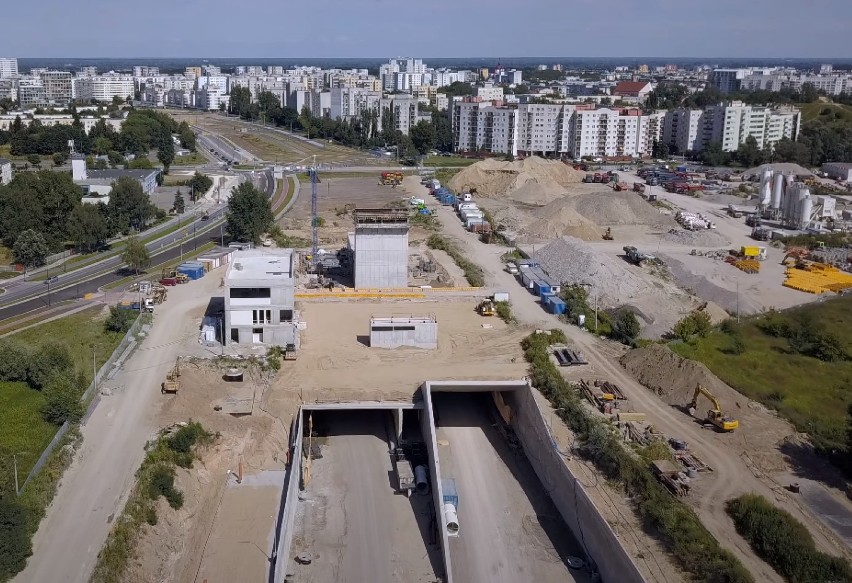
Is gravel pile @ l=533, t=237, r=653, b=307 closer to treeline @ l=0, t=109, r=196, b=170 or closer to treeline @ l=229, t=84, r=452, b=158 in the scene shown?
treeline @ l=0, t=109, r=196, b=170

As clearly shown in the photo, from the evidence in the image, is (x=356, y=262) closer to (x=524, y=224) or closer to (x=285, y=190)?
(x=524, y=224)

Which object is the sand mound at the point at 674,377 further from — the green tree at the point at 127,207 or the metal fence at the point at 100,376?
the green tree at the point at 127,207

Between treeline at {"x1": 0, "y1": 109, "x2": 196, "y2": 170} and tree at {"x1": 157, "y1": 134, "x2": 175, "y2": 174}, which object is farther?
treeline at {"x1": 0, "y1": 109, "x2": 196, "y2": 170}

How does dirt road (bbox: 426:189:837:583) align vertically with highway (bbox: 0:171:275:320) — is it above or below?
below

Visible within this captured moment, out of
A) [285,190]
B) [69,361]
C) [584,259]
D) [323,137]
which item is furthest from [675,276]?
[323,137]

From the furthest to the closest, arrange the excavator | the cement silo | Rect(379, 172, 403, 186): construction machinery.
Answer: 1. Rect(379, 172, 403, 186): construction machinery
2. the cement silo
3. the excavator

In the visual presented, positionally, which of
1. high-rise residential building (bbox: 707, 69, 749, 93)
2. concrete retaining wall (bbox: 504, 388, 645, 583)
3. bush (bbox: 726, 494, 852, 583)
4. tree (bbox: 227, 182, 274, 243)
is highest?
high-rise residential building (bbox: 707, 69, 749, 93)

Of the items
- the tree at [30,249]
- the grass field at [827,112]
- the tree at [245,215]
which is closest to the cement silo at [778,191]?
the tree at [245,215]

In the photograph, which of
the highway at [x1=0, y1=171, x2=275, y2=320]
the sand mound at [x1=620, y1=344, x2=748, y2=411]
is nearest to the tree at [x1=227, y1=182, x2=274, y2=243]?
the highway at [x1=0, y1=171, x2=275, y2=320]
